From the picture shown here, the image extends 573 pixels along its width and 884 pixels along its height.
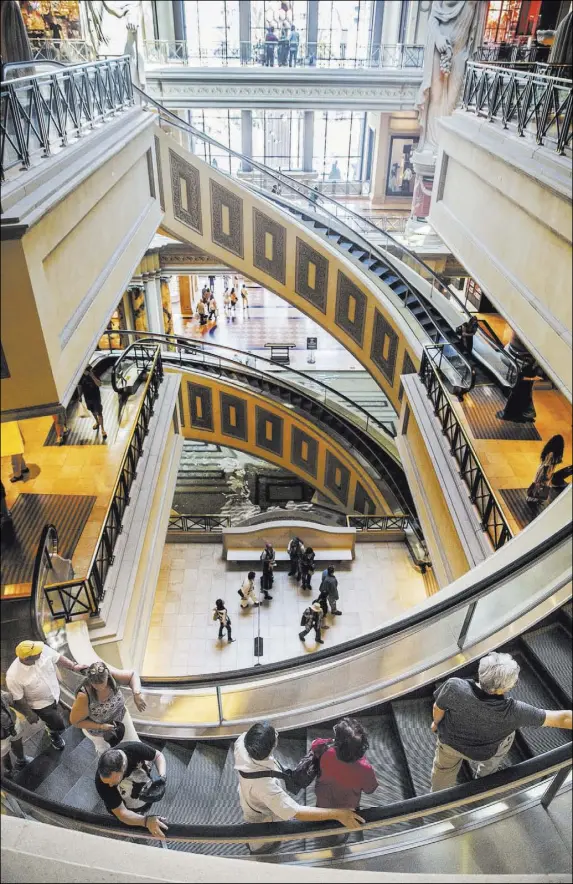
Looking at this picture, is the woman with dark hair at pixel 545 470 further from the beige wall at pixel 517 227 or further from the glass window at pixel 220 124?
the glass window at pixel 220 124

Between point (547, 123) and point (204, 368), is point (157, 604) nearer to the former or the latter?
point (204, 368)

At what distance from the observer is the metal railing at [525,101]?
409cm

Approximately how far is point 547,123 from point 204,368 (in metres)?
8.68

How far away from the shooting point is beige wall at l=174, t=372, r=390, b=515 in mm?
11422

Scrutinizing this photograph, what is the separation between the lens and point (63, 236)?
4094 mm

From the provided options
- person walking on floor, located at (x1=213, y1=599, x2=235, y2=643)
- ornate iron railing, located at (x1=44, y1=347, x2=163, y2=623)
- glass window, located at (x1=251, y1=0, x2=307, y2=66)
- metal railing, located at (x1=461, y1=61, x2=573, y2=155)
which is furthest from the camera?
glass window, located at (x1=251, y1=0, x2=307, y2=66)

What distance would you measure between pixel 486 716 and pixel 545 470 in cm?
343

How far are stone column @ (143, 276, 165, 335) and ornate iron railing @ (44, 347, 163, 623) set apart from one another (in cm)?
833

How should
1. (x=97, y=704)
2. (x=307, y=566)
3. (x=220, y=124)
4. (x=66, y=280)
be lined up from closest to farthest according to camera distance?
(x=97, y=704), (x=66, y=280), (x=307, y=566), (x=220, y=124)

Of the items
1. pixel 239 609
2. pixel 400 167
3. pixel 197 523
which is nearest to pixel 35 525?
pixel 239 609

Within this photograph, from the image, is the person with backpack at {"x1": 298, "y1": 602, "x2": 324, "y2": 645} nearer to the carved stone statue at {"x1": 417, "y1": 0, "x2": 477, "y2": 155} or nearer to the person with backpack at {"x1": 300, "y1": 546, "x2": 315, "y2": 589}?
the person with backpack at {"x1": 300, "y1": 546, "x2": 315, "y2": 589}

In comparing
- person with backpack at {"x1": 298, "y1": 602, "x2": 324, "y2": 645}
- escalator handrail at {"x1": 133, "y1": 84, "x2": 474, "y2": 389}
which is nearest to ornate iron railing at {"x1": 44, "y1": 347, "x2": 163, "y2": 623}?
person with backpack at {"x1": 298, "y1": 602, "x2": 324, "y2": 645}

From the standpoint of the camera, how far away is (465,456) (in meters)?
5.83

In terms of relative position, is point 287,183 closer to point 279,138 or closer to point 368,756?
point 368,756
